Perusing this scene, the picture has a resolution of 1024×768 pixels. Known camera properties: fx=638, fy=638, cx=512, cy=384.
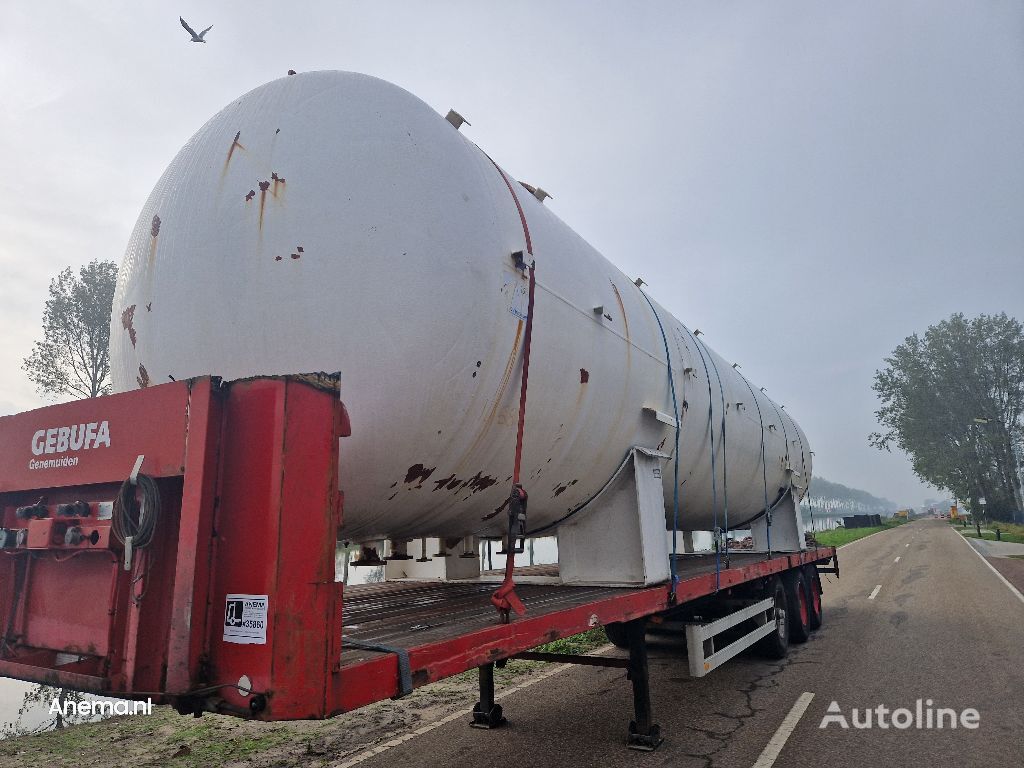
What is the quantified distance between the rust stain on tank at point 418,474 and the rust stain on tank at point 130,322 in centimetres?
162

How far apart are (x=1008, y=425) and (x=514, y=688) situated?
57064 mm

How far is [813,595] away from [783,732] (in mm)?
6027

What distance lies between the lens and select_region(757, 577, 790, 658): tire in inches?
326

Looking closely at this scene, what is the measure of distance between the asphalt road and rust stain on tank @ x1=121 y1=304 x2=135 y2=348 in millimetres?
3629

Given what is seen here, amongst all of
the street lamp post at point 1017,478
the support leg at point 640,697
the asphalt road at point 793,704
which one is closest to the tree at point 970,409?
the street lamp post at point 1017,478

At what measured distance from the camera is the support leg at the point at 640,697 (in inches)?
193

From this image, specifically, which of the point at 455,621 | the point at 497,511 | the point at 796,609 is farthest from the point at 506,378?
the point at 796,609

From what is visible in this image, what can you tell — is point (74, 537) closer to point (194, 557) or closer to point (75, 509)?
point (75, 509)

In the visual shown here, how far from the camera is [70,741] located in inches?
235

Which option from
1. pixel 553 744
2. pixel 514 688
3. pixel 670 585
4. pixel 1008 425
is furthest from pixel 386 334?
→ pixel 1008 425

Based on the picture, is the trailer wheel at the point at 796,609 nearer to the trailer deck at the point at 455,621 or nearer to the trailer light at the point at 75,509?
the trailer deck at the point at 455,621

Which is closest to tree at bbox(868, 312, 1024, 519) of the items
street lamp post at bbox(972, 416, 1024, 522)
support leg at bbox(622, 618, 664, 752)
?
street lamp post at bbox(972, 416, 1024, 522)

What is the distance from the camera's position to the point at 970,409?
50344 mm

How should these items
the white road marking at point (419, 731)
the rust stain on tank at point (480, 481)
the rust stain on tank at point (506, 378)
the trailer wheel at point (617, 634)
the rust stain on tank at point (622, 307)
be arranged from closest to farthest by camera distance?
the rust stain on tank at point (506, 378) < the rust stain on tank at point (480, 481) < the white road marking at point (419, 731) < the rust stain on tank at point (622, 307) < the trailer wheel at point (617, 634)
